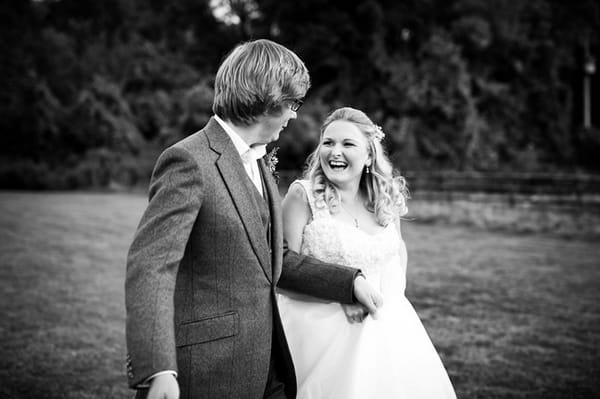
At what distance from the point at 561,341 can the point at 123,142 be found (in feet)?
85.2

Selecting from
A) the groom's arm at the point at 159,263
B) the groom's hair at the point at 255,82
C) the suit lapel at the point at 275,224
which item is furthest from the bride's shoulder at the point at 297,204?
the groom's arm at the point at 159,263

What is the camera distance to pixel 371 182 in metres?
3.42

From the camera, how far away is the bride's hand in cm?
281

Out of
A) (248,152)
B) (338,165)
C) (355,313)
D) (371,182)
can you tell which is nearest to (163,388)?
(248,152)

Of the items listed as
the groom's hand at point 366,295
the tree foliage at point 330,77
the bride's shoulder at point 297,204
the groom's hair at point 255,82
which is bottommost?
the groom's hand at point 366,295

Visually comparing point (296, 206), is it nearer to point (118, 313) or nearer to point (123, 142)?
→ point (118, 313)

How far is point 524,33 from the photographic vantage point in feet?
75.4

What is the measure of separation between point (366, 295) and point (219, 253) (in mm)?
978

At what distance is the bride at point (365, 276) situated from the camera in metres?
2.78

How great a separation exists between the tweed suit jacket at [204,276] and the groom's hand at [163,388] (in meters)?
0.03

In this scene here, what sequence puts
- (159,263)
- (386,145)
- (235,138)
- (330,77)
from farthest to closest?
(330,77) → (386,145) → (235,138) → (159,263)

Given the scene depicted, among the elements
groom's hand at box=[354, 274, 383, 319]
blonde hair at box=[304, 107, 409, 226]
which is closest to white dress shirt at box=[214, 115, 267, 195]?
groom's hand at box=[354, 274, 383, 319]

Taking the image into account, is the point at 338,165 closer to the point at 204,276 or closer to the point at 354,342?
the point at 354,342

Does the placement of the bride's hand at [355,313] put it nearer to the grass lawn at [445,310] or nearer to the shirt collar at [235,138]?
the shirt collar at [235,138]
